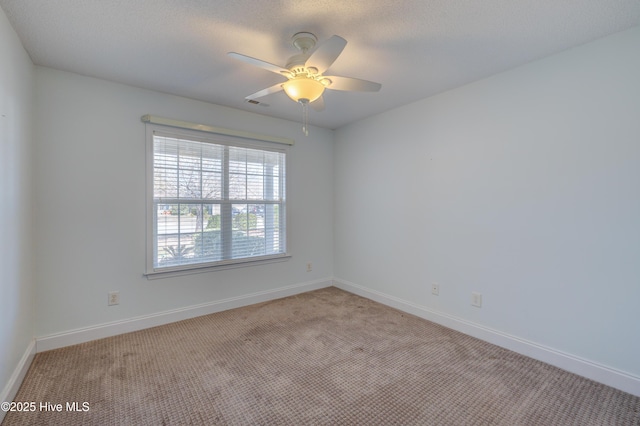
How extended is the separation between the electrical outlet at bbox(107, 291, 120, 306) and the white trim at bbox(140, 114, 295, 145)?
64.9 inches

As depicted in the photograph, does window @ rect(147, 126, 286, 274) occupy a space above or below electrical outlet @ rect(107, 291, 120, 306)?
above

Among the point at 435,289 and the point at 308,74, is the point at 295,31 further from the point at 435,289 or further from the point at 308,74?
the point at 435,289

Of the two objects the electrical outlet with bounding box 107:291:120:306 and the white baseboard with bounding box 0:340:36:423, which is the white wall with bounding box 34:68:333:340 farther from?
the white baseboard with bounding box 0:340:36:423

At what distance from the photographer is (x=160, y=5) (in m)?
1.66

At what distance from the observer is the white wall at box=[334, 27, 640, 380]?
194 centimetres

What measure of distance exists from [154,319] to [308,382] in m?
1.81

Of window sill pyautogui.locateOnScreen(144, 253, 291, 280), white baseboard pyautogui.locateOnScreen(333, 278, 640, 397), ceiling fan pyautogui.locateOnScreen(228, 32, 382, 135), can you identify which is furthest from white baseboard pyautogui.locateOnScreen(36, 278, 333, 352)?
ceiling fan pyautogui.locateOnScreen(228, 32, 382, 135)

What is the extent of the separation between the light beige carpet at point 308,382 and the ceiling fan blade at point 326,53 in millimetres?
Result: 2064

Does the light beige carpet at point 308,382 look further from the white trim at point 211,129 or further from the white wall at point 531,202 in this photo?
the white trim at point 211,129

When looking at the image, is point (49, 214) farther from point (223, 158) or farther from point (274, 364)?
point (274, 364)

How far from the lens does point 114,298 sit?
2.70 metres

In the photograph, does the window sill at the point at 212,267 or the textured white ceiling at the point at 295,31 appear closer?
the textured white ceiling at the point at 295,31

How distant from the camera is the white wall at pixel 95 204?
242cm

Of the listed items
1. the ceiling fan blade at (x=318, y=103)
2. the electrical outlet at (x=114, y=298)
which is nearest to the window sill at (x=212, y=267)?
the electrical outlet at (x=114, y=298)
